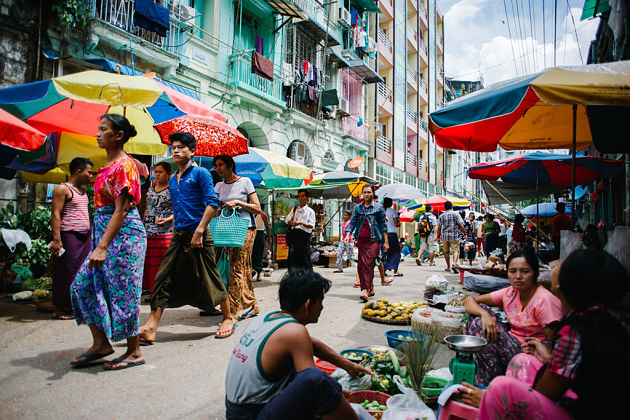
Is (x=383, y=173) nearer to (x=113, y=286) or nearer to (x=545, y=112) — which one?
(x=545, y=112)

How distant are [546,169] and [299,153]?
10730 millimetres

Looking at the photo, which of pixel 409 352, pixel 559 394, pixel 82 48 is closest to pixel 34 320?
pixel 409 352

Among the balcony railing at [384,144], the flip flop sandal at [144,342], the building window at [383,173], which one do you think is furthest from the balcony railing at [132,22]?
the building window at [383,173]

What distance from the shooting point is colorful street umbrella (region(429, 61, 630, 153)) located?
3104 millimetres

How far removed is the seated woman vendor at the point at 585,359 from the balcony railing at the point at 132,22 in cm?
1055

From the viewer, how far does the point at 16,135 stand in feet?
13.7

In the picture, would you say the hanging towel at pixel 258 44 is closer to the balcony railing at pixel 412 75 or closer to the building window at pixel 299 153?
the building window at pixel 299 153

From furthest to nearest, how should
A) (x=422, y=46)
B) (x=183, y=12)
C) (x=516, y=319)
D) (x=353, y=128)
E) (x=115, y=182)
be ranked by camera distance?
(x=422, y=46) → (x=353, y=128) → (x=183, y=12) → (x=115, y=182) → (x=516, y=319)

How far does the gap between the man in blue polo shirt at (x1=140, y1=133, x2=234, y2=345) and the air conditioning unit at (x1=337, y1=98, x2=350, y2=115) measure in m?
16.4

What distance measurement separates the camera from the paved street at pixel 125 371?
8.29 ft

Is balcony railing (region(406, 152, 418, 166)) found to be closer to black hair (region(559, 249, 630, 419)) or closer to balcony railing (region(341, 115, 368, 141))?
balcony railing (region(341, 115, 368, 141))

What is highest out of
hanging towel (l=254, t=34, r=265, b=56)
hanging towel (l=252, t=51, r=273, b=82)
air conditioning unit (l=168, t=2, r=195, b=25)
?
hanging towel (l=254, t=34, r=265, b=56)

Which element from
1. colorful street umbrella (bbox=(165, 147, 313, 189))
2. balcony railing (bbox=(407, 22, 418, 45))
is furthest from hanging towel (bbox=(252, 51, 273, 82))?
balcony railing (bbox=(407, 22, 418, 45))

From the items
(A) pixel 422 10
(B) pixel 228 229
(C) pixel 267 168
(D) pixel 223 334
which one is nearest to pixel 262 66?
(C) pixel 267 168
